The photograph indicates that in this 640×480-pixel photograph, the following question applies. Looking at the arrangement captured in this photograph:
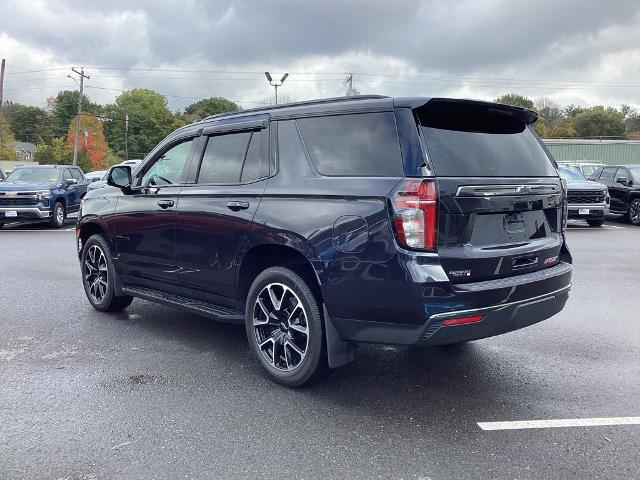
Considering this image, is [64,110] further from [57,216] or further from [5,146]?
[57,216]

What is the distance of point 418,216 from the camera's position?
3.34 metres

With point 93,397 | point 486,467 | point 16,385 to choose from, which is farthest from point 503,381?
point 16,385

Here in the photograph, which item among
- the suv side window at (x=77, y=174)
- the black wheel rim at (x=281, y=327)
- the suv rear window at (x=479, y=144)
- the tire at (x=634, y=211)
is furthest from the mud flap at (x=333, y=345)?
the suv side window at (x=77, y=174)

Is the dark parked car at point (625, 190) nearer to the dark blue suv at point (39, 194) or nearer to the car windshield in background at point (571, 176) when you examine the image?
the car windshield in background at point (571, 176)

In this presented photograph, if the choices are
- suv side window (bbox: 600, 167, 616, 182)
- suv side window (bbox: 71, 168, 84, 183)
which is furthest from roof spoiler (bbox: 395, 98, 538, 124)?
suv side window (bbox: 71, 168, 84, 183)

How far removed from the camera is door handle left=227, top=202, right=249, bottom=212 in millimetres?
4298

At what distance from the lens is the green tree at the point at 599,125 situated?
270 feet

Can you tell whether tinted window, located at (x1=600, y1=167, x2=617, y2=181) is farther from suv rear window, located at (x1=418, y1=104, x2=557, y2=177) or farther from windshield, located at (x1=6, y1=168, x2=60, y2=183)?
windshield, located at (x1=6, y1=168, x2=60, y2=183)

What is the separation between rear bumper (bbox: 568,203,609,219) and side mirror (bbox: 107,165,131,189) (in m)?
12.8

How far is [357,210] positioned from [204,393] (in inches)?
68.7

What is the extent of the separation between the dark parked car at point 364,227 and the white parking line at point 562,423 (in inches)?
22.8

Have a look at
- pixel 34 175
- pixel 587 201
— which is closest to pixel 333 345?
pixel 587 201

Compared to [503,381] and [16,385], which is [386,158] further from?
[16,385]

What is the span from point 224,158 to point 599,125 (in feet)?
294
